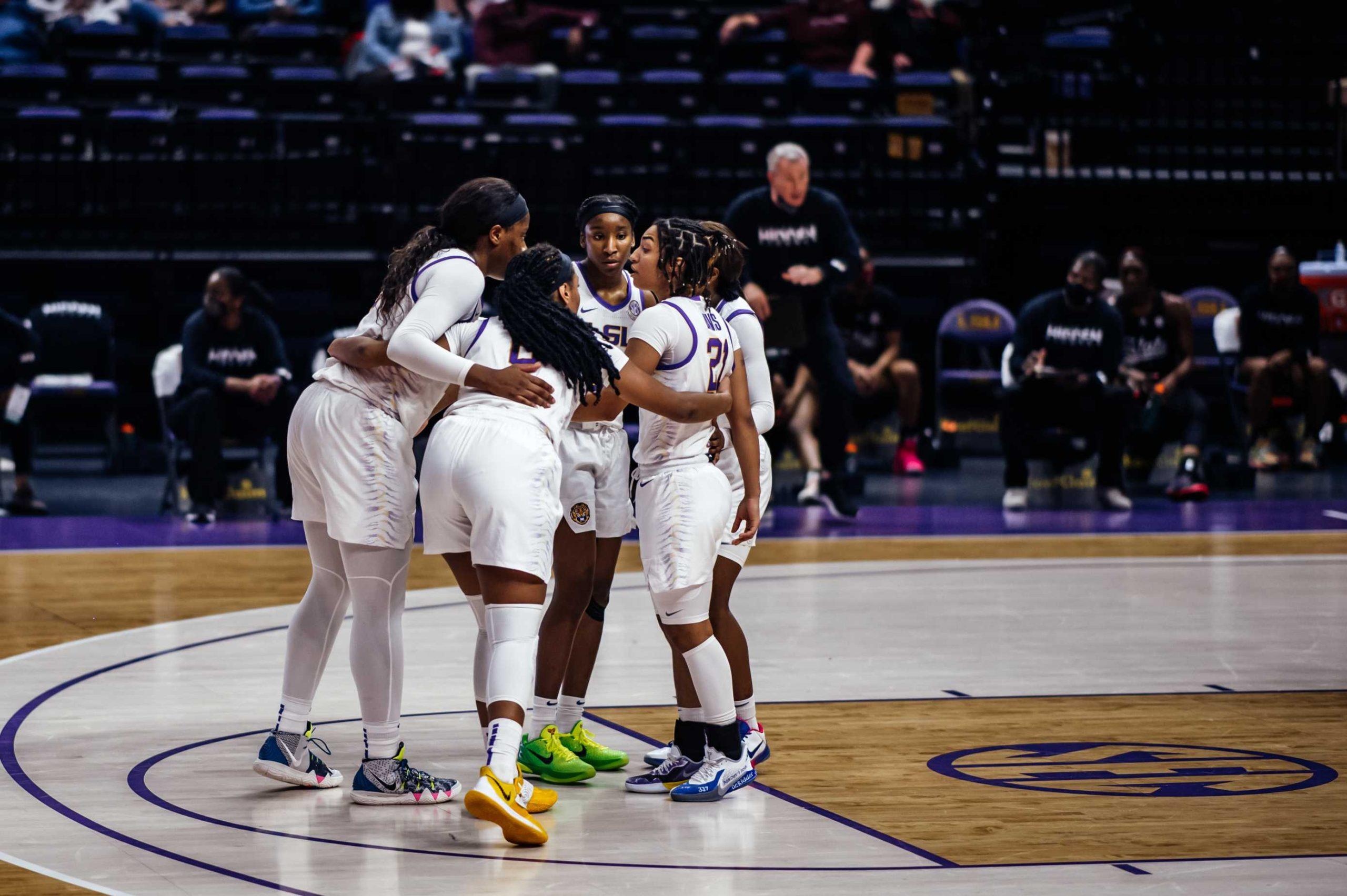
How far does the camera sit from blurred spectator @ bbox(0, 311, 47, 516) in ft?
35.5

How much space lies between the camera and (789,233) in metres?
10.4

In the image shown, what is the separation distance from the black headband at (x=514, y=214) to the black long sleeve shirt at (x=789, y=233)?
5.78 m

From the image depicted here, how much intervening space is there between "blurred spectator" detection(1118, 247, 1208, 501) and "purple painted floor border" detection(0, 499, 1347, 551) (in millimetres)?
509

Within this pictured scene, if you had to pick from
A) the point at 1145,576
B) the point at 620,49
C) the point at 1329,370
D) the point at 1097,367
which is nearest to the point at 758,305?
the point at 1145,576

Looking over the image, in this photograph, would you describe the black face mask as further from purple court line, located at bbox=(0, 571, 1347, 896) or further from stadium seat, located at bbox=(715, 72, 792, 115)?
purple court line, located at bbox=(0, 571, 1347, 896)

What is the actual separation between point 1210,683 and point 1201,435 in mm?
6243

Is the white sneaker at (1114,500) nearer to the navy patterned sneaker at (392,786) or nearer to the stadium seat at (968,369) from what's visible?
the stadium seat at (968,369)

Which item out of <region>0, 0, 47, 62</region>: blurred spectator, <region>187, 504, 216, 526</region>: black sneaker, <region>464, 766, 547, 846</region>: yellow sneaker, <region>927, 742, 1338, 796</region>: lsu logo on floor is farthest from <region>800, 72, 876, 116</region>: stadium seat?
<region>464, 766, 547, 846</region>: yellow sneaker

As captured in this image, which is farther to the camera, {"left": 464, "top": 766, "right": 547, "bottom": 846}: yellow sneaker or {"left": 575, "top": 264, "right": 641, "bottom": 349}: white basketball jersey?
{"left": 575, "top": 264, "right": 641, "bottom": 349}: white basketball jersey

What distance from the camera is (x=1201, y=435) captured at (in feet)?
39.7

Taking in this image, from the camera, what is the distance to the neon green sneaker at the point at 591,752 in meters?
4.95

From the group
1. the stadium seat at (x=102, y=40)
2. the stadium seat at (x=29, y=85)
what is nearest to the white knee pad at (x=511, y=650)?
the stadium seat at (x=29, y=85)

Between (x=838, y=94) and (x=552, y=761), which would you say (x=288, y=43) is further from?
(x=552, y=761)

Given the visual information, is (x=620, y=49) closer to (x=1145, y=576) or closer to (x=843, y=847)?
(x=1145, y=576)
